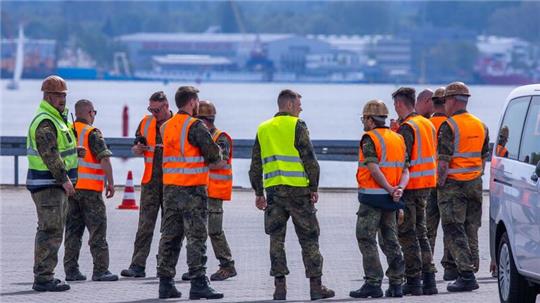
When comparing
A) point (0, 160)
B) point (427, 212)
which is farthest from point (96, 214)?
point (0, 160)

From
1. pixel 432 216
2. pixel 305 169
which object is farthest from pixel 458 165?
pixel 305 169

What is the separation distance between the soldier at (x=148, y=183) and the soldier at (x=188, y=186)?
1700 millimetres

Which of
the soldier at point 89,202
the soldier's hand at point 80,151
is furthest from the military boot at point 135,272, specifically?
the soldier's hand at point 80,151

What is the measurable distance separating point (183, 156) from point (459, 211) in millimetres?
2606

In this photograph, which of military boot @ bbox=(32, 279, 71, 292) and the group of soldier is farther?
military boot @ bbox=(32, 279, 71, 292)

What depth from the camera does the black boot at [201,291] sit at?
13.0 m

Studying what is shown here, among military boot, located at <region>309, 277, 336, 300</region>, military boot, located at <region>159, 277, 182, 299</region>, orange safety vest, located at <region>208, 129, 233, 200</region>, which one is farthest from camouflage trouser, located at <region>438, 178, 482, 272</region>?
military boot, located at <region>159, 277, 182, 299</region>

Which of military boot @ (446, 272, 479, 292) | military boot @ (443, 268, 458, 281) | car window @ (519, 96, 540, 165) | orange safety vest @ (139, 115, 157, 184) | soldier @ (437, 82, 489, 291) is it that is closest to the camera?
car window @ (519, 96, 540, 165)

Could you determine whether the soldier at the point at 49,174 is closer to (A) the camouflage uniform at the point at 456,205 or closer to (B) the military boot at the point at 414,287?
(B) the military boot at the point at 414,287

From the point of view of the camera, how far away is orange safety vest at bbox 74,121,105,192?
48.0 feet

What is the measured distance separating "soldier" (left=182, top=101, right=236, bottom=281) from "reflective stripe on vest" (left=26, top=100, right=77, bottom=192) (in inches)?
65.0

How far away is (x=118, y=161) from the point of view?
174 feet

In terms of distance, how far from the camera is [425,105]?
14.7 m

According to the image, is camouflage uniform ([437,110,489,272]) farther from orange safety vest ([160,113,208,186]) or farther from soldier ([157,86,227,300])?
orange safety vest ([160,113,208,186])
